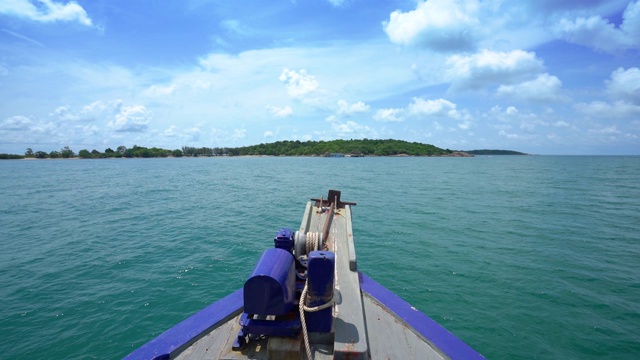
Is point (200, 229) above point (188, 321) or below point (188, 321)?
below

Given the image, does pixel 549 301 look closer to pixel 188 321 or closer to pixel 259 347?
pixel 259 347

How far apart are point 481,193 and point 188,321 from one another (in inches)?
1441

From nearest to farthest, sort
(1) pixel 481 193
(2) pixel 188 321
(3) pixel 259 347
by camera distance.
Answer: (3) pixel 259 347 → (2) pixel 188 321 → (1) pixel 481 193

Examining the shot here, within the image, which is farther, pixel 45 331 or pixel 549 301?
pixel 549 301

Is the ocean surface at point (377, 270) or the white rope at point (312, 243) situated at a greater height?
the white rope at point (312, 243)

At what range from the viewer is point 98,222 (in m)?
21.9

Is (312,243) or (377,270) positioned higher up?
(312,243)

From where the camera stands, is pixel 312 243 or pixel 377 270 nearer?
pixel 312 243

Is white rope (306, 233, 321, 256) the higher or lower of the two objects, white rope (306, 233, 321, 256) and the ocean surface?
the higher

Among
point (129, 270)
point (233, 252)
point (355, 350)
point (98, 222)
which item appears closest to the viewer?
point (355, 350)

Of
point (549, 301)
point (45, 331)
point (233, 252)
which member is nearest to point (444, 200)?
point (549, 301)

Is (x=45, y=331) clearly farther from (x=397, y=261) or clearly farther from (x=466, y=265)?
(x=466, y=265)

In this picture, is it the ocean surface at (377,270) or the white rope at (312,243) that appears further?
the ocean surface at (377,270)

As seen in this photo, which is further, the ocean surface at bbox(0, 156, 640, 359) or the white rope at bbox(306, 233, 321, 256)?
the ocean surface at bbox(0, 156, 640, 359)
